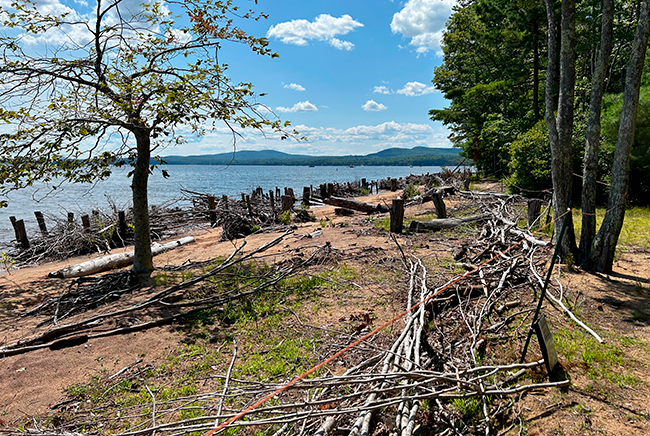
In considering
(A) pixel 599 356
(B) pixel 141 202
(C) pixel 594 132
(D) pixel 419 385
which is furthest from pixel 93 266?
(C) pixel 594 132

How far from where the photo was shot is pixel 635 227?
906 centimetres

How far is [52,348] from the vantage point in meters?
4.48

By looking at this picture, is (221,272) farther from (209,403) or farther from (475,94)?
(475,94)

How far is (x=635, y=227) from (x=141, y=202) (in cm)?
1200

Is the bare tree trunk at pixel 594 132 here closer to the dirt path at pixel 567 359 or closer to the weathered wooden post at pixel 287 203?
the dirt path at pixel 567 359

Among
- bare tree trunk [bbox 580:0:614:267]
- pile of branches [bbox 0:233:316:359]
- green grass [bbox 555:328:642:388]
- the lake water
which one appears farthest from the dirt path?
the lake water

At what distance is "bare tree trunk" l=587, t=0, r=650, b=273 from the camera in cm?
513

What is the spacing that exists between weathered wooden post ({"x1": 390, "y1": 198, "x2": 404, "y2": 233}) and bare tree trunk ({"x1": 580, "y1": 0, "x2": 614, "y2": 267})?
4.49 m

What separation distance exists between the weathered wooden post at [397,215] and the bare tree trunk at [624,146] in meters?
4.78

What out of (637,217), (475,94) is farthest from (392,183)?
(637,217)

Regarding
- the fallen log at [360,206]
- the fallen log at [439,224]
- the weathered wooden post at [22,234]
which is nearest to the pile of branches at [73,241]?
the weathered wooden post at [22,234]

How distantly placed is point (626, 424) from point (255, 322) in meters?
4.10

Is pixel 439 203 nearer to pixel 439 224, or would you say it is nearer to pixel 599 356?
pixel 439 224

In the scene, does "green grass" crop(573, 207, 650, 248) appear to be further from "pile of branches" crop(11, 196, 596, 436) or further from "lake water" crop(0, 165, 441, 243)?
"lake water" crop(0, 165, 441, 243)
